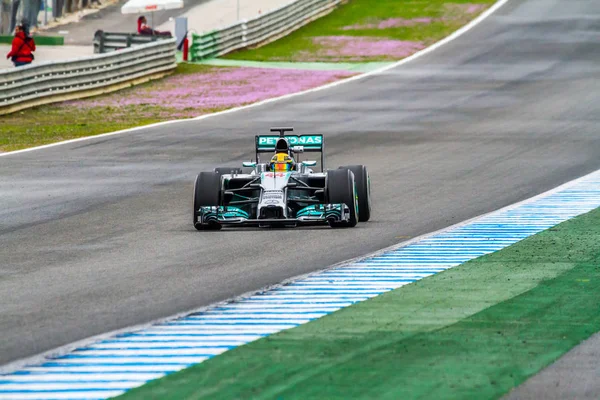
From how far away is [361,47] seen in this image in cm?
4541

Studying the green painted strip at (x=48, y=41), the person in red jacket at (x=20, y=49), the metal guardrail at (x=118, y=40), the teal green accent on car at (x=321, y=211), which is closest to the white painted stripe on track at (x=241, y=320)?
the teal green accent on car at (x=321, y=211)

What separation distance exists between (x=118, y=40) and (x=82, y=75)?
28.8ft

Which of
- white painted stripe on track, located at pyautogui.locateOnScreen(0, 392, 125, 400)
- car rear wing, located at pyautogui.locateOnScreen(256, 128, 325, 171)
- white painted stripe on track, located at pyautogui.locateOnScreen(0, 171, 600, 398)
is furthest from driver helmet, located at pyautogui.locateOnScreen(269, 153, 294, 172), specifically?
white painted stripe on track, located at pyautogui.locateOnScreen(0, 392, 125, 400)

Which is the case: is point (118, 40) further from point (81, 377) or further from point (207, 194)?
point (81, 377)

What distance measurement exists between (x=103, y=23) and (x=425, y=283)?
152 ft

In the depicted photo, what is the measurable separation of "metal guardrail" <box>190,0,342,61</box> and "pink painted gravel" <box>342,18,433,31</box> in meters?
2.23

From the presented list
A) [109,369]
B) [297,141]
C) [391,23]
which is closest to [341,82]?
[391,23]

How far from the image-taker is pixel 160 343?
8758mm

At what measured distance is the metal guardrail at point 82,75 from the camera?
103ft

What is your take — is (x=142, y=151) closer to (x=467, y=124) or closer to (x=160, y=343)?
(x=467, y=124)

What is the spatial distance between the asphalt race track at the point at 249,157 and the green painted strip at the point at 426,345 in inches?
58.6

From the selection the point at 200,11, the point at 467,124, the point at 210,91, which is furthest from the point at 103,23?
the point at 467,124

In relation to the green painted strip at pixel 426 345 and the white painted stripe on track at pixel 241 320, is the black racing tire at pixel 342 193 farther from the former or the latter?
the green painted strip at pixel 426 345

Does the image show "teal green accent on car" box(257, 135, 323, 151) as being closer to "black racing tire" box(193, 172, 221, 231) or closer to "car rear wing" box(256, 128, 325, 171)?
"car rear wing" box(256, 128, 325, 171)
